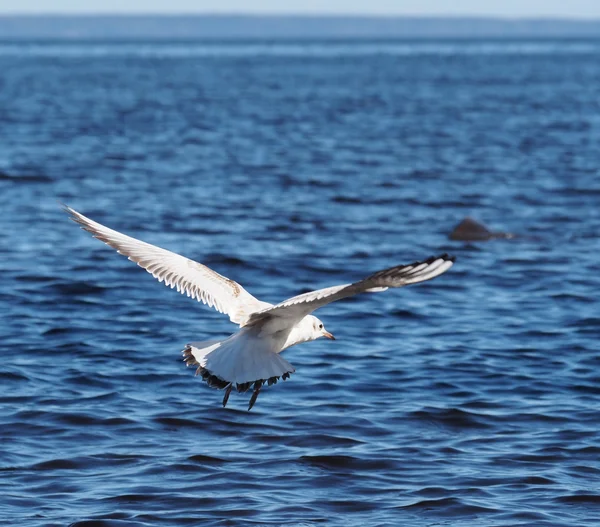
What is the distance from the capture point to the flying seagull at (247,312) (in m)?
7.66

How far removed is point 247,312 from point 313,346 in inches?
173

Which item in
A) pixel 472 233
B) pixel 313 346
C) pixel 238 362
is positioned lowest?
pixel 313 346

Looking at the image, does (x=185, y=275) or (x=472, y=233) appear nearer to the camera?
(x=185, y=275)

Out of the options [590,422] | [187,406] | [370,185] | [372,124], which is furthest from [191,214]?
[372,124]

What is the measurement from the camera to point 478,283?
16.5m

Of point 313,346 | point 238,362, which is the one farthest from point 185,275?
point 313,346

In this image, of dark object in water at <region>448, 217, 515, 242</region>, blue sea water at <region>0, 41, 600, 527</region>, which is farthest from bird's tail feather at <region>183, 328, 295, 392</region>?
dark object in water at <region>448, 217, 515, 242</region>

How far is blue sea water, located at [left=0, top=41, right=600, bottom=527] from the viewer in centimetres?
927

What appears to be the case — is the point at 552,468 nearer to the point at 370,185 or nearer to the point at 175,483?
the point at 175,483

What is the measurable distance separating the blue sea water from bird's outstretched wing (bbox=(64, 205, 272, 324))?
50.3 inches

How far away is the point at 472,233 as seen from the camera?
19547mm

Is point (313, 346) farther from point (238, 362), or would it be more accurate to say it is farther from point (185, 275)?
point (238, 362)

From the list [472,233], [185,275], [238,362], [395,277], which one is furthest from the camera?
[472,233]

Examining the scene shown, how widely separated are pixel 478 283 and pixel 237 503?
8218 mm
